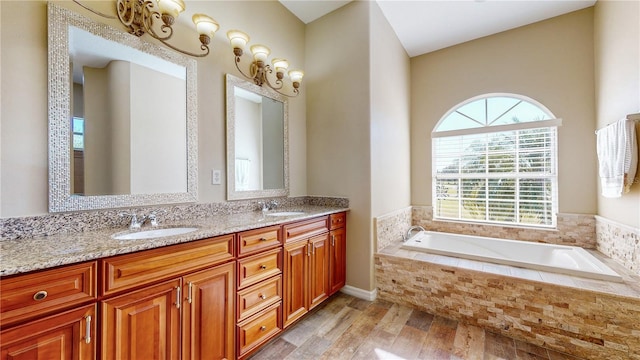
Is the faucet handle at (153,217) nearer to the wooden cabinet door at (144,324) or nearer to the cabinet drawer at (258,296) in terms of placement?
the wooden cabinet door at (144,324)

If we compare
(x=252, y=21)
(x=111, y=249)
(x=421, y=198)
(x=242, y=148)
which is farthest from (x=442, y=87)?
(x=111, y=249)

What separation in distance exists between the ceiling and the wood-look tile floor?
10.1 ft

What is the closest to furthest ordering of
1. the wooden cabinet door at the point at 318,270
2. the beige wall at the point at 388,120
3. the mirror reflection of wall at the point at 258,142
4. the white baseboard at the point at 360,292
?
the wooden cabinet door at the point at 318,270
the mirror reflection of wall at the point at 258,142
the white baseboard at the point at 360,292
the beige wall at the point at 388,120

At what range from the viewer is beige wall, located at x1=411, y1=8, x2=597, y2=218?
2.66m

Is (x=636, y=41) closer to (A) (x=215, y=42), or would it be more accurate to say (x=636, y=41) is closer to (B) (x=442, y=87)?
(B) (x=442, y=87)

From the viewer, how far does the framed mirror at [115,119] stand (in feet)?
4.26

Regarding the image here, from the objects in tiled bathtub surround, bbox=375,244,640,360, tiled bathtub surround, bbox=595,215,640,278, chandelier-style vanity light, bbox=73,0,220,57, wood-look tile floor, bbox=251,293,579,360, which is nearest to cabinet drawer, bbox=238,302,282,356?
wood-look tile floor, bbox=251,293,579,360

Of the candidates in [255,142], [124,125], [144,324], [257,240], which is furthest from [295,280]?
[124,125]

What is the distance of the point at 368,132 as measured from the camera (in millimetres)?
2439

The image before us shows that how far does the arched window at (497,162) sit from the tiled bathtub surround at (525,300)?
1.11m

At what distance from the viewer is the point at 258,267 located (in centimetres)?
163

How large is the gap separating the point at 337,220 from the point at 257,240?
3.27 ft

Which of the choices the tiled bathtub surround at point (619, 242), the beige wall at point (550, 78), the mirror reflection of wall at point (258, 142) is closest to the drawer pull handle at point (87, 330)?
the mirror reflection of wall at point (258, 142)

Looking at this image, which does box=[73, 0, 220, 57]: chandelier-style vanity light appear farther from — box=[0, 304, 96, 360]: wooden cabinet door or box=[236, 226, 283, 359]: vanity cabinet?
box=[0, 304, 96, 360]: wooden cabinet door
